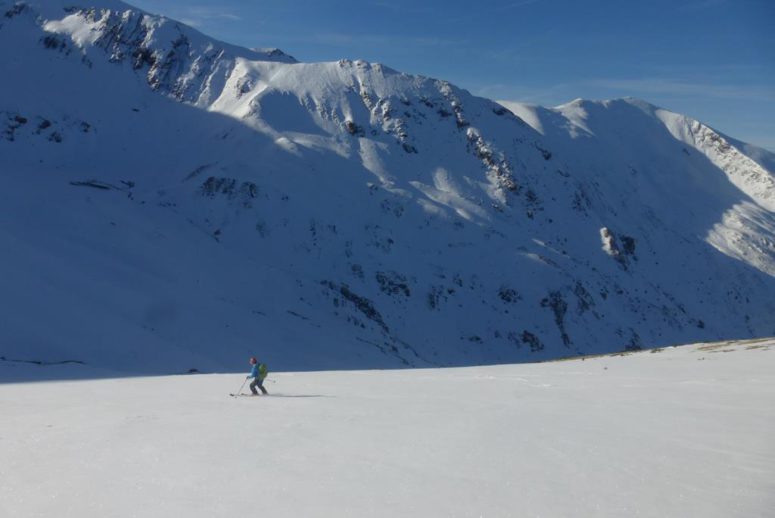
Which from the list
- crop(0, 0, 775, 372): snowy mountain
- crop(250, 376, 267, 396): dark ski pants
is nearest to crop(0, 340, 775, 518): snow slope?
crop(250, 376, 267, 396): dark ski pants

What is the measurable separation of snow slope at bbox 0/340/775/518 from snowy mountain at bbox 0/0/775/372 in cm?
1473

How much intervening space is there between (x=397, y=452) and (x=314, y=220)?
53700 mm

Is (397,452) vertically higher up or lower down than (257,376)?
lower down

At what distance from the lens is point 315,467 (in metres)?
9.46

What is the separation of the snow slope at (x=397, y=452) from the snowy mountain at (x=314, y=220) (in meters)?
14.7

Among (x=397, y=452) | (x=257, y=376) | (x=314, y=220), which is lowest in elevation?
(x=397, y=452)

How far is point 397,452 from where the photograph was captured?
10.4 metres

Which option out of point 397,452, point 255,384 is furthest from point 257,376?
point 397,452

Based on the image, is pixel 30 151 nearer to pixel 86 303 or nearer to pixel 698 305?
pixel 86 303

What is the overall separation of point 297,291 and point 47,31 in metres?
59.7

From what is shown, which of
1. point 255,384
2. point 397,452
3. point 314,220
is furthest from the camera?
point 314,220

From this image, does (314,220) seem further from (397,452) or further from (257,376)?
(397,452)

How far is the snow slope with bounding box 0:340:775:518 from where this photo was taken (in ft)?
26.3

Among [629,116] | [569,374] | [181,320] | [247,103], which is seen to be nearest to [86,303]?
[181,320]
